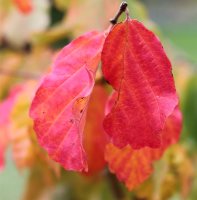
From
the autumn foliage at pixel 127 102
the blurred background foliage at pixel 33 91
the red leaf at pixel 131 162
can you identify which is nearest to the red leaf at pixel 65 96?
the autumn foliage at pixel 127 102

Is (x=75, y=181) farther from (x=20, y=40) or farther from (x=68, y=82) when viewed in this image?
(x=68, y=82)

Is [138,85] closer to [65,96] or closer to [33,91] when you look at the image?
[65,96]

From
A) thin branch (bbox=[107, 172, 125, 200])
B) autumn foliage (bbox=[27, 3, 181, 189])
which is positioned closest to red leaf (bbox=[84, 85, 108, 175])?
thin branch (bbox=[107, 172, 125, 200])

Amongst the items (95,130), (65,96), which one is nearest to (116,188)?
A: (95,130)

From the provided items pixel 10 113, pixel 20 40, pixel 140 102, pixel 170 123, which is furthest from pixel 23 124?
pixel 20 40

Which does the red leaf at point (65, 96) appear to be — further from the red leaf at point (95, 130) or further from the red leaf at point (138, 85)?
the red leaf at point (95, 130)

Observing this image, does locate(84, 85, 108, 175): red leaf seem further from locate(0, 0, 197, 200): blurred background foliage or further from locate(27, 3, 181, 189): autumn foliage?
locate(27, 3, 181, 189): autumn foliage
